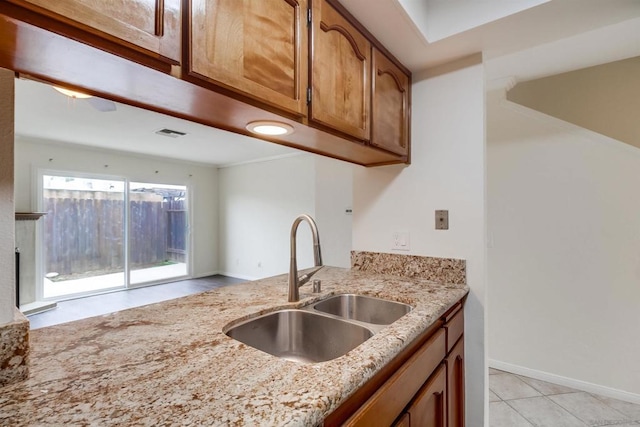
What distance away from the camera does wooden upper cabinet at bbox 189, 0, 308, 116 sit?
75 centimetres

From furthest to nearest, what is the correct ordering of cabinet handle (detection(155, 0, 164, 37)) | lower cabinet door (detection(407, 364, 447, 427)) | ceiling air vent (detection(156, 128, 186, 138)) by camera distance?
1. ceiling air vent (detection(156, 128, 186, 138))
2. lower cabinet door (detection(407, 364, 447, 427))
3. cabinet handle (detection(155, 0, 164, 37))

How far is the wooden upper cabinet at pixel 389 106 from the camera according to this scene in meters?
1.43

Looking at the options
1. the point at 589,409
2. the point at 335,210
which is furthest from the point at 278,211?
the point at 589,409

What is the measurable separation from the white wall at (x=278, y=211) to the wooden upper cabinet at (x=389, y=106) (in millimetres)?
2246

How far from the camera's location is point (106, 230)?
17.0ft

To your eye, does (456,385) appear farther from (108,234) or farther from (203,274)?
(203,274)

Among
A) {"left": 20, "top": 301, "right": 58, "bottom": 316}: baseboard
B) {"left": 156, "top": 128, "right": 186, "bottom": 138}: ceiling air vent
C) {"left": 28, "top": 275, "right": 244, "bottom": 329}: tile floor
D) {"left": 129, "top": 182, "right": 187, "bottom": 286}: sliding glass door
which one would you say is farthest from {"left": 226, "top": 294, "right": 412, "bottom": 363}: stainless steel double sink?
{"left": 129, "top": 182, "right": 187, "bottom": 286}: sliding glass door

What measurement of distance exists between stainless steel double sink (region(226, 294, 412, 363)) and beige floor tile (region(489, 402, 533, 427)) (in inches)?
49.5

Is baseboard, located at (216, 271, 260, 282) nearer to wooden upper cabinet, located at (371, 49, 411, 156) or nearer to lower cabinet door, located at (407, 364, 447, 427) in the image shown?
wooden upper cabinet, located at (371, 49, 411, 156)

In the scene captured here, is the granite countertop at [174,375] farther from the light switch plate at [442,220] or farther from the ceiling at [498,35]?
the ceiling at [498,35]

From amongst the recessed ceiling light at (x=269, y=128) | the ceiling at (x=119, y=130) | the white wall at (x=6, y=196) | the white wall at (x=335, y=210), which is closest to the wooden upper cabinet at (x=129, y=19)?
the white wall at (x=6, y=196)

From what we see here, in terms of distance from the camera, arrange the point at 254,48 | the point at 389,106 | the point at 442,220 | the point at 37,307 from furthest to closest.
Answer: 1. the point at 37,307
2. the point at 442,220
3. the point at 389,106
4. the point at 254,48

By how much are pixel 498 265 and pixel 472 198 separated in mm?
1211

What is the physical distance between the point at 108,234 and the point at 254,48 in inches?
222
